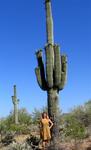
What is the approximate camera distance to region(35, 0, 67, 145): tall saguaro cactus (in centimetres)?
2109

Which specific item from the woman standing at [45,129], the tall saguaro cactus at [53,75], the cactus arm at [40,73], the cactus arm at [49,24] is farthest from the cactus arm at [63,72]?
the woman standing at [45,129]

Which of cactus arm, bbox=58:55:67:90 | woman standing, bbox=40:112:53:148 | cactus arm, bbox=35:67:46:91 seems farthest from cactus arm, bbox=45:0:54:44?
woman standing, bbox=40:112:53:148

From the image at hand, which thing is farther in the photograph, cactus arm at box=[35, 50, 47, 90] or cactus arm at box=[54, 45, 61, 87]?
cactus arm at box=[35, 50, 47, 90]

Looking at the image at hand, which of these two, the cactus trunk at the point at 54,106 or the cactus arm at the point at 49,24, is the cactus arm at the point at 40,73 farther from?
the cactus arm at the point at 49,24

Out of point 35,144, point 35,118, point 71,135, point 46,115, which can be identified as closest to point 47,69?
point 46,115

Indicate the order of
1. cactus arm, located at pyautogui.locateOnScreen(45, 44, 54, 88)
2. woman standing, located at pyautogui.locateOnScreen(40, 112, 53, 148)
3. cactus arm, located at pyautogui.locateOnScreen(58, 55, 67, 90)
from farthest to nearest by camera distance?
cactus arm, located at pyautogui.locateOnScreen(58, 55, 67, 90), cactus arm, located at pyautogui.locateOnScreen(45, 44, 54, 88), woman standing, located at pyautogui.locateOnScreen(40, 112, 53, 148)

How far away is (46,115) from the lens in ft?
68.8

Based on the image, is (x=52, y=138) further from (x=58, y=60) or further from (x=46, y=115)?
(x=58, y=60)

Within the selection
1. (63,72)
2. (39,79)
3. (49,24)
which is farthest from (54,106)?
(49,24)

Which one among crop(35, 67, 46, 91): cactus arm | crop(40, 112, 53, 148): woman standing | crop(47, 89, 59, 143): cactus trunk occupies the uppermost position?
crop(35, 67, 46, 91): cactus arm

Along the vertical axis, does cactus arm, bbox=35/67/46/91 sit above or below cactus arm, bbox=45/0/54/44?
below

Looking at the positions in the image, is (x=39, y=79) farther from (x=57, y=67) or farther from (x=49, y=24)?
(x=49, y=24)

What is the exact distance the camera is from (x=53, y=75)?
21.2m

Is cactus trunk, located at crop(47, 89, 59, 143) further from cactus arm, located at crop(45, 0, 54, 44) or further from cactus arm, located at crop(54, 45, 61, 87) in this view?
cactus arm, located at crop(45, 0, 54, 44)
